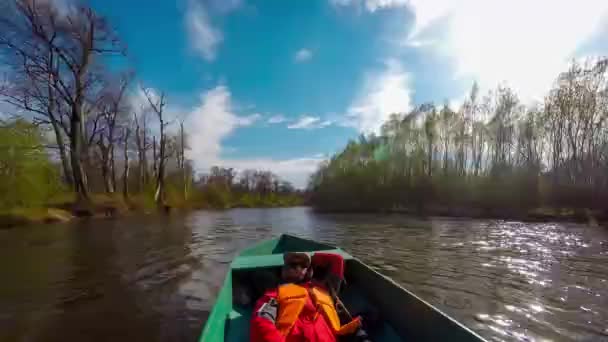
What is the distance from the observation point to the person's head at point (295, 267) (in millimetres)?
3502

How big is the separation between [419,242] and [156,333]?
922cm

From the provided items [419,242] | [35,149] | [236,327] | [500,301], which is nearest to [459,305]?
[500,301]

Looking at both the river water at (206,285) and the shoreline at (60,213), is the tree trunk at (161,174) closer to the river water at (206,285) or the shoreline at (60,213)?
the shoreline at (60,213)

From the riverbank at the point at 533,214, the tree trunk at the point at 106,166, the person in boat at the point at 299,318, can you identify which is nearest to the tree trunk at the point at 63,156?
the tree trunk at the point at 106,166

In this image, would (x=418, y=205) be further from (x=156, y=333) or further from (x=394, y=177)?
(x=156, y=333)

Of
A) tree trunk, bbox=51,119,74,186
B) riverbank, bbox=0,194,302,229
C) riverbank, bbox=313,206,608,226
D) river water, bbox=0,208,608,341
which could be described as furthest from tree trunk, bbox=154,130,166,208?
riverbank, bbox=313,206,608,226

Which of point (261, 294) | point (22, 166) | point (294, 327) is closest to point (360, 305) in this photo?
point (261, 294)

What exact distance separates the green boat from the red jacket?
0.38 m

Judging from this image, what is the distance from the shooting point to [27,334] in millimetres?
3605

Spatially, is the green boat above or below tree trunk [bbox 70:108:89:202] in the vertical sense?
below

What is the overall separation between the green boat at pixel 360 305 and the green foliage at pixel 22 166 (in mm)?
17861

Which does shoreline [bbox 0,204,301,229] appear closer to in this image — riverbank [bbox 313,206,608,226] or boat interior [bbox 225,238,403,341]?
boat interior [bbox 225,238,403,341]

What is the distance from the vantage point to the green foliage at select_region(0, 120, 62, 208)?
50.4ft

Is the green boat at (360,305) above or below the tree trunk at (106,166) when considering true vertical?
below
